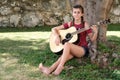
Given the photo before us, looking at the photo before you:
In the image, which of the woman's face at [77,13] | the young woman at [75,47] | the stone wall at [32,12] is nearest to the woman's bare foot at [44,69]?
the young woman at [75,47]

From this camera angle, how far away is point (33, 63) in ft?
20.6

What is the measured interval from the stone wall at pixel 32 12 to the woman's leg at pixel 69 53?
618cm

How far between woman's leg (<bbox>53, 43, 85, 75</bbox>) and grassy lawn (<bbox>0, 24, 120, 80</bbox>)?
12cm

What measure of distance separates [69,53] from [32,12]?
6.35m

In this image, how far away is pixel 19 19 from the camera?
38.3ft

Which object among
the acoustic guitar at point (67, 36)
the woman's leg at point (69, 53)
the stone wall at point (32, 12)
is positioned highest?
the acoustic guitar at point (67, 36)

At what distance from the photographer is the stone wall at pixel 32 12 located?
458 inches

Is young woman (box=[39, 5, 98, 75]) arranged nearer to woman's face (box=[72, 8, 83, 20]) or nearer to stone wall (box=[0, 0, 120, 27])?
woman's face (box=[72, 8, 83, 20])

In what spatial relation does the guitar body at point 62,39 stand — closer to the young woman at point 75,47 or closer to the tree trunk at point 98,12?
the young woman at point 75,47

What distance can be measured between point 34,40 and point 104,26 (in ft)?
10.1

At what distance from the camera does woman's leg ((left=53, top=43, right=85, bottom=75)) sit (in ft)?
17.9

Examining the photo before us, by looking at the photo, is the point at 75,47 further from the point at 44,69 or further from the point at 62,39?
the point at 44,69

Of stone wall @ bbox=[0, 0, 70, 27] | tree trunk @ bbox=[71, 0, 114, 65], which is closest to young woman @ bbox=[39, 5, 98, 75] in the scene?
tree trunk @ bbox=[71, 0, 114, 65]

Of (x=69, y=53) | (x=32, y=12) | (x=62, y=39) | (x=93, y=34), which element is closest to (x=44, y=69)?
(x=69, y=53)
